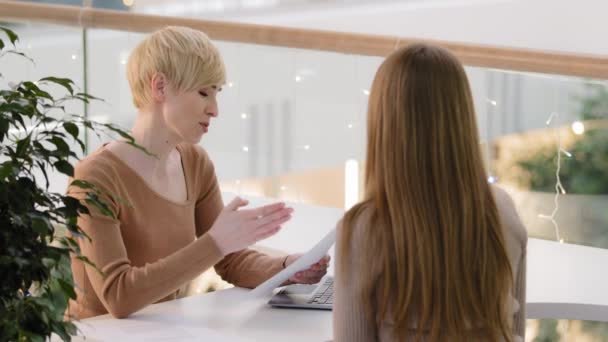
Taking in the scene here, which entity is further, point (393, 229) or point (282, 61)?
point (282, 61)

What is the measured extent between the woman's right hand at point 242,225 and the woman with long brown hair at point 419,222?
1.48 ft

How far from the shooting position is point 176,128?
6.84 ft

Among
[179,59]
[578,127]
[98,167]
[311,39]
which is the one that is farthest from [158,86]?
[311,39]

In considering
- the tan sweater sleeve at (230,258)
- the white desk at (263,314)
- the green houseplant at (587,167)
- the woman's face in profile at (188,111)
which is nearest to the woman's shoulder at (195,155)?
the tan sweater sleeve at (230,258)

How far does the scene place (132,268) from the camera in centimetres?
191

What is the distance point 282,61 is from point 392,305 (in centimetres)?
257

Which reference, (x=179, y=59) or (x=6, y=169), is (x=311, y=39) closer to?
(x=179, y=59)

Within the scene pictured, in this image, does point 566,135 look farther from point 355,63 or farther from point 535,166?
point 355,63

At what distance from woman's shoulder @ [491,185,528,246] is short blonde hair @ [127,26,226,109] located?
2.45 feet

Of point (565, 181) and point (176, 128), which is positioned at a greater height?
point (176, 128)

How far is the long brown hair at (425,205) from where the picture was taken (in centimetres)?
144

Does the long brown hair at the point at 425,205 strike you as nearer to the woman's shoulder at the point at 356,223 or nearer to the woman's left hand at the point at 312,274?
the woman's shoulder at the point at 356,223

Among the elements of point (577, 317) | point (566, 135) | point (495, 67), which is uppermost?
point (495, 67)

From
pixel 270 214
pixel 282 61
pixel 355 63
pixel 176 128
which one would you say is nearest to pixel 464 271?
pixel 270 214
